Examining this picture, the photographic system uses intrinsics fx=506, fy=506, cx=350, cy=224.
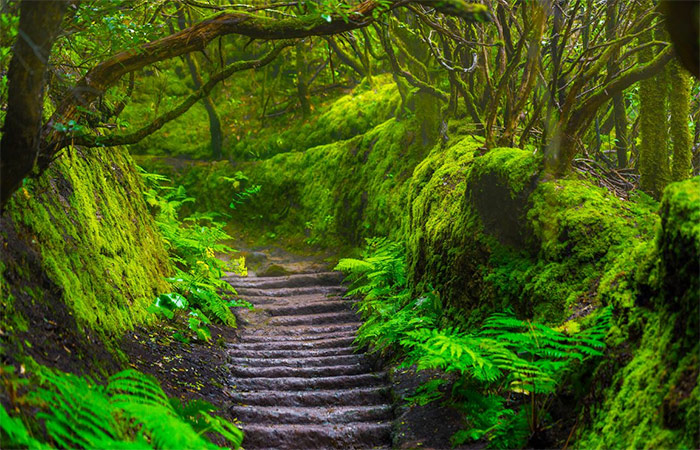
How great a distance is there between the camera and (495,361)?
3.36 m

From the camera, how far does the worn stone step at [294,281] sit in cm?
991

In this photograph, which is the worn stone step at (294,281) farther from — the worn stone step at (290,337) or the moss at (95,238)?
the moss at (95,238)

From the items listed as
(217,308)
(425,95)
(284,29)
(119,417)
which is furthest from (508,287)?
(425,95)

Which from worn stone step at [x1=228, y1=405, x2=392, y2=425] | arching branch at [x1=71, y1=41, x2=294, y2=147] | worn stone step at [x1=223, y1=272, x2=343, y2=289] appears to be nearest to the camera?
arching branch at [x1=71, y1=41, x2=294, y2=147]

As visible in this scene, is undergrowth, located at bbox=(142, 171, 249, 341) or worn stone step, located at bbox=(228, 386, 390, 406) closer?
worn stone step, located at bbox=(228, 386, 390, 406)

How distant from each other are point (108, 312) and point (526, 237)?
3.86m

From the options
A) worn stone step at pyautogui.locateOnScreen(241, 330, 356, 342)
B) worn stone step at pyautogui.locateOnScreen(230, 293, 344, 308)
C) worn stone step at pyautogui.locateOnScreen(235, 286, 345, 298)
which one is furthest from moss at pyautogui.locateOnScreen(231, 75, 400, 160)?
worn stone step at pyautogui.locateOnScreen(241, 330, 356, 342)

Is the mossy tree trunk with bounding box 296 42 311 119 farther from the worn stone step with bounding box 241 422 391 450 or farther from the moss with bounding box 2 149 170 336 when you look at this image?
the worn stone step with bounding box 241 422 391 450

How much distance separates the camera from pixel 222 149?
52.0ft

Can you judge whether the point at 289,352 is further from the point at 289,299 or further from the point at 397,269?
the point at 289,299

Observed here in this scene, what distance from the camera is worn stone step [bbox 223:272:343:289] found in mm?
9914

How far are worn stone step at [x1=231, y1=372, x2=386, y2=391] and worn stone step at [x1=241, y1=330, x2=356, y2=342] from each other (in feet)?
4.45

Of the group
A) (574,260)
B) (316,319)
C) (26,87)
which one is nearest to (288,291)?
(316,319)

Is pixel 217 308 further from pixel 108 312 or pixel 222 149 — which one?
pixel 222 149
